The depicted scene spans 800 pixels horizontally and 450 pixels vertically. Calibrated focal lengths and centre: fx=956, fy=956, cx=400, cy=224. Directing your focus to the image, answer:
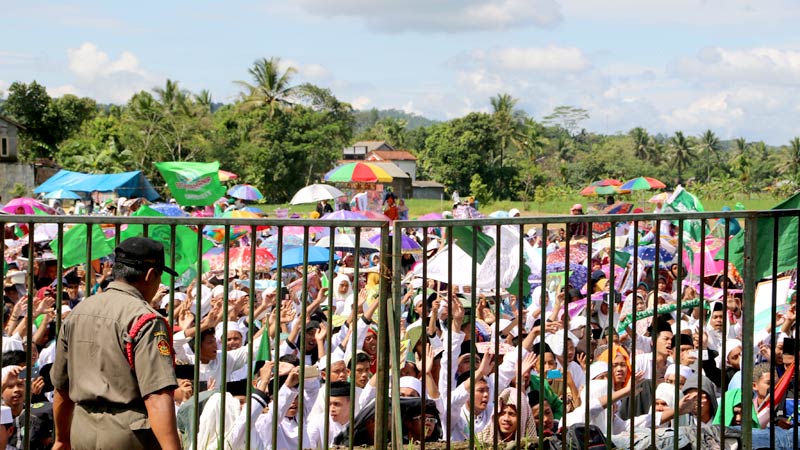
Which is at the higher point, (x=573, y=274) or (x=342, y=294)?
(x=573, y=274)

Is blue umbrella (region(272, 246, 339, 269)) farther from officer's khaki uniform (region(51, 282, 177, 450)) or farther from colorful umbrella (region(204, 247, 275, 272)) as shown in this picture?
officer's khaki uniform (region(51, 282, 177, 450))

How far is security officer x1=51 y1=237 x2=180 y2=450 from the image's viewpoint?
324cm

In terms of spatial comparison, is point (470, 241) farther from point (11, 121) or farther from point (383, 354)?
point (11, 121)

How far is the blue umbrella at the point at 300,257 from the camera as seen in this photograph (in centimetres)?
863

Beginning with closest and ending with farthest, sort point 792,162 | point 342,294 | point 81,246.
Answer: point 81,246
point 342,294
point 792,162

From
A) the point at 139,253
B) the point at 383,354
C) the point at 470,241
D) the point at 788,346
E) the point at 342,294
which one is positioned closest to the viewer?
the point at 139,253

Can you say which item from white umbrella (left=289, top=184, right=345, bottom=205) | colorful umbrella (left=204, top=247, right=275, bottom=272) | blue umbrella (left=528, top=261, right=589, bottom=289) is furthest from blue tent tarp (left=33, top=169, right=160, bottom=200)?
blue umbrella (left=528, top=261, right=589, bottom=289)

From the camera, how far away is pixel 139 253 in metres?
3.45

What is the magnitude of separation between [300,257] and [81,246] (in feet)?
11.6

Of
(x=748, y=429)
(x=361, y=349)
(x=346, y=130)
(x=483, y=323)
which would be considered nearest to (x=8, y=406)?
(x=361, y=349)

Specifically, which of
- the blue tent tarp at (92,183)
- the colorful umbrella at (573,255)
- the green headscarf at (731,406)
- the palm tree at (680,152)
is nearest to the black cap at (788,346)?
the green headscarf at (731,406)

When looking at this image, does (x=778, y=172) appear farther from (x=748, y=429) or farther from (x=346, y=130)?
(x=748, y=429)

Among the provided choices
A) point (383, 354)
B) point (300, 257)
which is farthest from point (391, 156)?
point (383, 354)

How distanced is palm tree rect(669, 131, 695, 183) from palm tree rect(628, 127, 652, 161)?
13.3 ft
